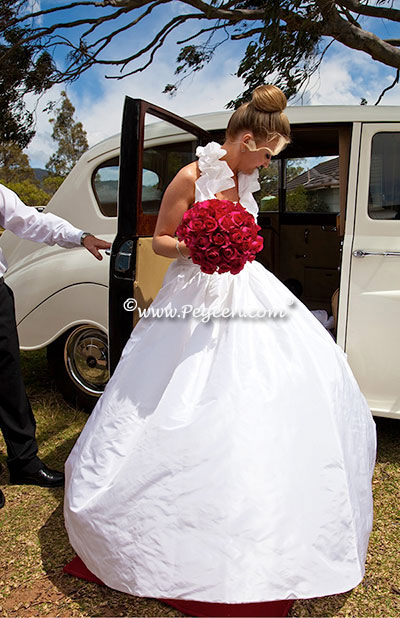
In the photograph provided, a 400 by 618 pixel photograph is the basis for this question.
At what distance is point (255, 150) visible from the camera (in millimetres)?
2400

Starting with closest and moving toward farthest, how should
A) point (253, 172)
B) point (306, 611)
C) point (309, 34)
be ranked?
point (306, 611)
point (253, 172)
point (309, 34)

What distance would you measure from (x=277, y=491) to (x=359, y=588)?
2.58 ft

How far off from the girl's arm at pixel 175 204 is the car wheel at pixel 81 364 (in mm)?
1529

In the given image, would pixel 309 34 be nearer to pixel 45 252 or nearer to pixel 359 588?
pixel 45 252

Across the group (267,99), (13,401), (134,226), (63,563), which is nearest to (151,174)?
(134,226)

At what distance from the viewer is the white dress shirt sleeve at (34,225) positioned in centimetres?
281

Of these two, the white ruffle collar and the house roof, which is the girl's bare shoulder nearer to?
the white ruffle collar

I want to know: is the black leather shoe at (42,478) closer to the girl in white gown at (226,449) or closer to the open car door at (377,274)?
the girl in white gown at (226,449)

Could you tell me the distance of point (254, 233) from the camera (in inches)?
82.8

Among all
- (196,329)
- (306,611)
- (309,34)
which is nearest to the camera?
(306,611)

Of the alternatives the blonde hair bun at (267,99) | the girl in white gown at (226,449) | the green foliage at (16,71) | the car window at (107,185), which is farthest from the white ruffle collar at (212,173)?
the green foliage at (16,71)

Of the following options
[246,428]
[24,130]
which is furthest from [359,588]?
[24,130]

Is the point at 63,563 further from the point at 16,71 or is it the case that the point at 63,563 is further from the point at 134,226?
the point at 16,71

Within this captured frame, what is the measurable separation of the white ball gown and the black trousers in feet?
2.20
